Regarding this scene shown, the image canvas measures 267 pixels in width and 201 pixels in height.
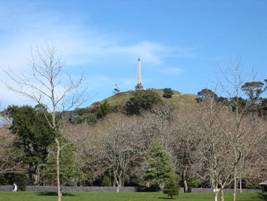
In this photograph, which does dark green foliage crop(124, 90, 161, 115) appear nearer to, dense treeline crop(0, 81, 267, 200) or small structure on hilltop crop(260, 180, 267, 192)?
dense treeline crop(0, 81, 267, 200)

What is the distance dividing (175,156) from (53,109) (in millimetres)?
46667

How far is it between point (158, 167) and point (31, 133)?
16166mm

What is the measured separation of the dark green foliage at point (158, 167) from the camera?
195 ft

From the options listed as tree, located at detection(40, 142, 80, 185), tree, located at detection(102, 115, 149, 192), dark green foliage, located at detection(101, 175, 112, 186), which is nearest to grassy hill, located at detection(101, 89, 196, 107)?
tree, located at detection(102, 115, 149, 192)

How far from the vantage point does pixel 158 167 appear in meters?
59.6

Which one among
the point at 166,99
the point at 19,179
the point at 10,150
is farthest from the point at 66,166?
the point at 166,99

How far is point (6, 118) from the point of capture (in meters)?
61.5

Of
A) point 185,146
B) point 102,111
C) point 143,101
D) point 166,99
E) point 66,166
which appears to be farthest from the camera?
point 166,99

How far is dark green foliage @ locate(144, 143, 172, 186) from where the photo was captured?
5941cm

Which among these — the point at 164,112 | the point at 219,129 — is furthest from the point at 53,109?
the point at 164,112

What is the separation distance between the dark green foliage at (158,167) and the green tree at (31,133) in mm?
12489

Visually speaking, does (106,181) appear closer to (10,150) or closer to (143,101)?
(10,150)

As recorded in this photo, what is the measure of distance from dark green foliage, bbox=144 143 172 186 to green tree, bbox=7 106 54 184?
41.0 ft

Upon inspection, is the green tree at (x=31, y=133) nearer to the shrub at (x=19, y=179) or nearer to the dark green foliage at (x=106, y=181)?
the shrub at (x=19, y=179)
